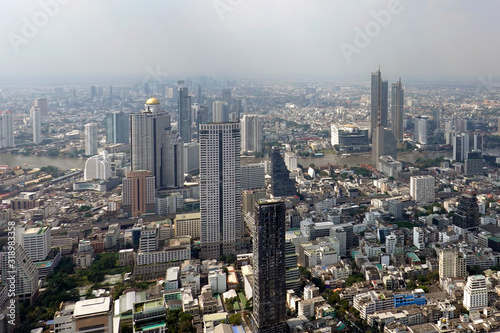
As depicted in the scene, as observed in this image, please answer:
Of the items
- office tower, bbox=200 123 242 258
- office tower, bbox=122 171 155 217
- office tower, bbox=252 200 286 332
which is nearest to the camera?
office tower, bbox=252 200 286 332

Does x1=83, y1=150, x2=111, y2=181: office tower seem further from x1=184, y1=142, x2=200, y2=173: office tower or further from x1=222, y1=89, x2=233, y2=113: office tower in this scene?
x1=222, y1=89, x2=233, y2=113: office tower

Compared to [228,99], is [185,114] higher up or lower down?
lower down

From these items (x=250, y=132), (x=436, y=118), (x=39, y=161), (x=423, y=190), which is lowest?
(x=423, y=190)

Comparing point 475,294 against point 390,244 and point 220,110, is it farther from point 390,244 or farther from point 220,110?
point 220,110

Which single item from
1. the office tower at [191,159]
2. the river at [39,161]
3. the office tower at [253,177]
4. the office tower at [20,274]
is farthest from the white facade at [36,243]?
the office tower at [191,159]

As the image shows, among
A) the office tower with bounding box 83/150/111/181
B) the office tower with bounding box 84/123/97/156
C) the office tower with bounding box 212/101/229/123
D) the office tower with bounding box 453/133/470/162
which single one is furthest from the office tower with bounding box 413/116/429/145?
the office tower with bounding box 84/123/97/156

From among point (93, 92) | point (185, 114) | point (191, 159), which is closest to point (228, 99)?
point (185, 114)

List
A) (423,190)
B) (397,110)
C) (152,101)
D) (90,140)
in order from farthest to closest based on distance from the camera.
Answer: (397,110)
(90,140)
(152,101)
(423,190)
